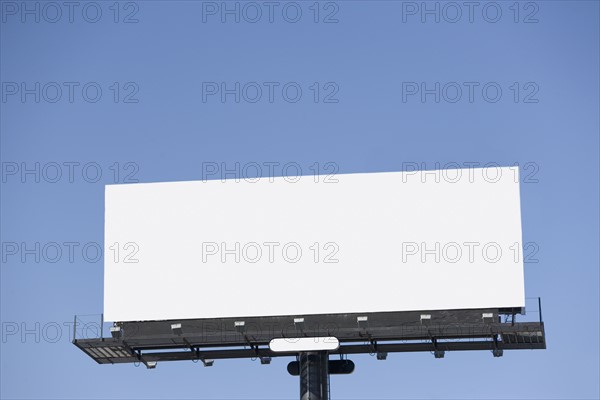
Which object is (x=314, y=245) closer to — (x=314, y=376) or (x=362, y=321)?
(x=362, y=321)

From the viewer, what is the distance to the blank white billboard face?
62.5 meters

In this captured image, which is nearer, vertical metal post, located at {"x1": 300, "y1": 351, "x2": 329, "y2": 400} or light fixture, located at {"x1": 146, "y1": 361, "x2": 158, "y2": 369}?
vertical metal post, located at {"x1": 300, "y1": 351, "x2": 329, "y2": 400}

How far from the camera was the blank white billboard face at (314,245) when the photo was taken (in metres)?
62.5

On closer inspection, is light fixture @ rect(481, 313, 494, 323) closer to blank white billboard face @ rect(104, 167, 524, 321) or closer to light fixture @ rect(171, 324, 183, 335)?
blank white billboard face @ rect(104, 167, 524, 321)

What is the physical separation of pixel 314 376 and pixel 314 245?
4480 millimetres

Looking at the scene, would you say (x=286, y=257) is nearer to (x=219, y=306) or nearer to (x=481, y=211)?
(x=219, y=306)

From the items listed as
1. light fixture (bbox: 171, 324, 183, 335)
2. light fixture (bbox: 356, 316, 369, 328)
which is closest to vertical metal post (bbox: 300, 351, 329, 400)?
light fixture (bbox: 356, 316, 369, 328)

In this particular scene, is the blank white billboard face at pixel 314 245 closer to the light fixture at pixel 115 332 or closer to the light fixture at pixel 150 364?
the light fixture at pixel 115 332

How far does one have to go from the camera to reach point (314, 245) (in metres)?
63.5

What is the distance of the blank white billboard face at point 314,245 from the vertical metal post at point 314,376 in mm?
1522

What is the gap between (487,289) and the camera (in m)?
62.0

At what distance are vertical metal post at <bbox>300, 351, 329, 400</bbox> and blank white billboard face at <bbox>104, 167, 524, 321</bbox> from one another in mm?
1522

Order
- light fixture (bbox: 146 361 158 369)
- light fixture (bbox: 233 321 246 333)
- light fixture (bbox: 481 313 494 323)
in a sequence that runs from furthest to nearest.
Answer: light fixture (bbox: 146 361 158 369), light fixture (bbox: 233 321 246 333), light fixture (bbox: 481 313 494 323)

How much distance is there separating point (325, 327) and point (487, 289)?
220 inches
